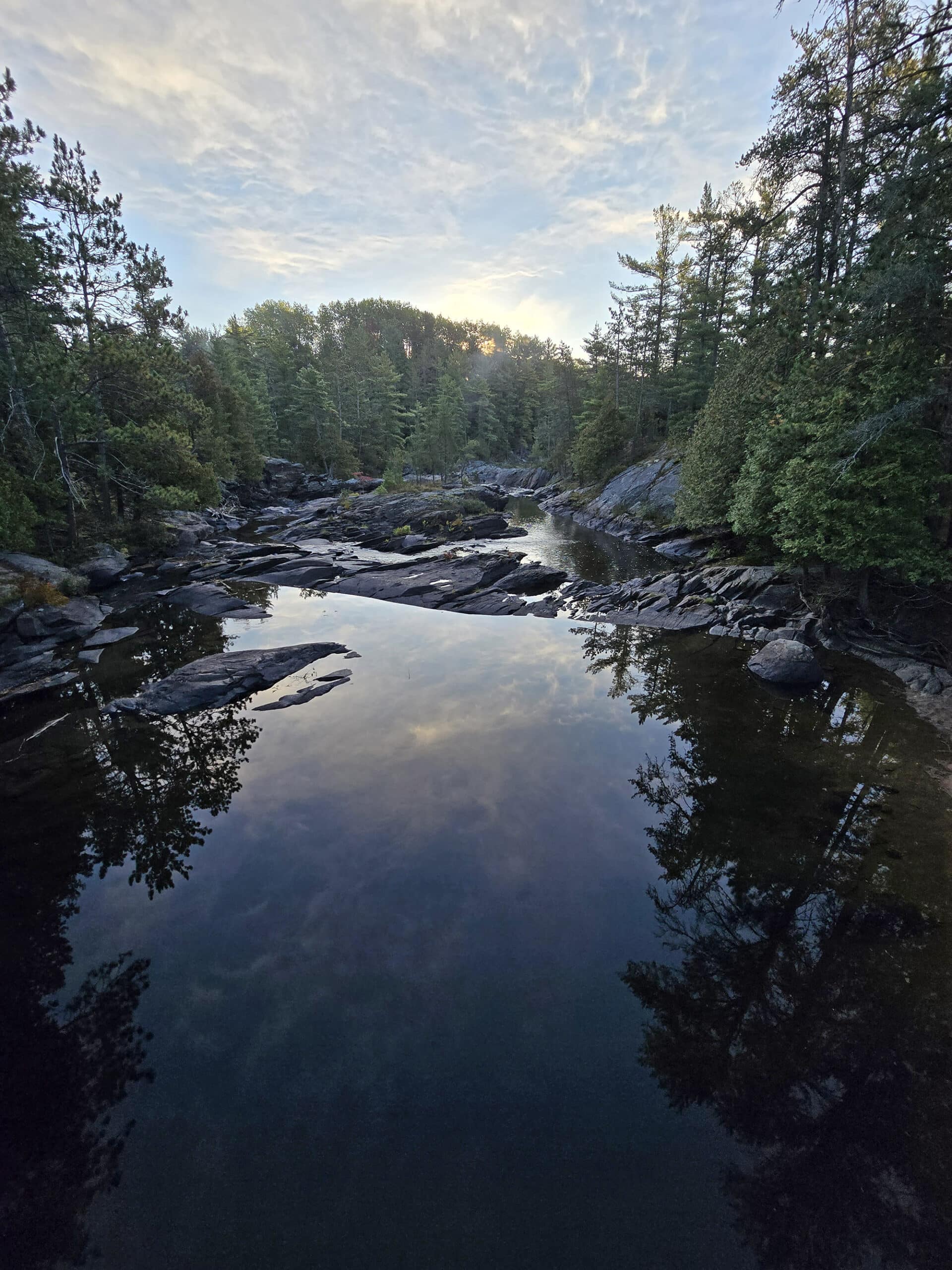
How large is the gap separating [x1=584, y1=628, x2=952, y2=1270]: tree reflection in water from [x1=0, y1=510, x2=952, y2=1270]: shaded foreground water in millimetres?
35

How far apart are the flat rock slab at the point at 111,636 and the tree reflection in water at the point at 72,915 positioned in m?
3.94

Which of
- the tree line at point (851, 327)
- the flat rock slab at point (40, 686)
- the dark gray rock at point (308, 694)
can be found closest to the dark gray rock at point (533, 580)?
the tree line at point (851, 327)

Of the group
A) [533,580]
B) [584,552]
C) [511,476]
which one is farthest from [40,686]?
[511,476]

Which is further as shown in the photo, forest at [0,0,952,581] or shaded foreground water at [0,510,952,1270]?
forest at [0,0,952,581]

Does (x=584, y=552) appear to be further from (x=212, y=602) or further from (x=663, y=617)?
(x=212, y=602)

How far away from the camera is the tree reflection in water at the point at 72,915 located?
4.80m

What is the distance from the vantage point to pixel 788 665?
14.9m

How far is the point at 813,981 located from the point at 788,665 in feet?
33.3

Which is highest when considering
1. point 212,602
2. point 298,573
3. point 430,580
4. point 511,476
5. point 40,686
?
point 511,476

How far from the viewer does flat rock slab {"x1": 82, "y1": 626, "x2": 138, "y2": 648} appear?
1802 cm

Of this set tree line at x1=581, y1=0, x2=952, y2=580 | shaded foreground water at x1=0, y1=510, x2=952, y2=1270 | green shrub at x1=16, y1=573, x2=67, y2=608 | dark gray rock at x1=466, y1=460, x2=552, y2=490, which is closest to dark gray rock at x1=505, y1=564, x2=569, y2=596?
tree line at x1=581, y1=0, x2=952, y2=580

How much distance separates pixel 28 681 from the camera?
14992 mm

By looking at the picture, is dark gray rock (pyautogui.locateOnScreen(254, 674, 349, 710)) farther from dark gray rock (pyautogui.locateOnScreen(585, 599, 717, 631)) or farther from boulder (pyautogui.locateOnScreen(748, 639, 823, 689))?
boulder (pyautogui.locateOnScreen(748, 639, 823, 689))

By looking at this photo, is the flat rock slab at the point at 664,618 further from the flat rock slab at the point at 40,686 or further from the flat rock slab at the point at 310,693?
the flat rock slab at the point at 40,686
